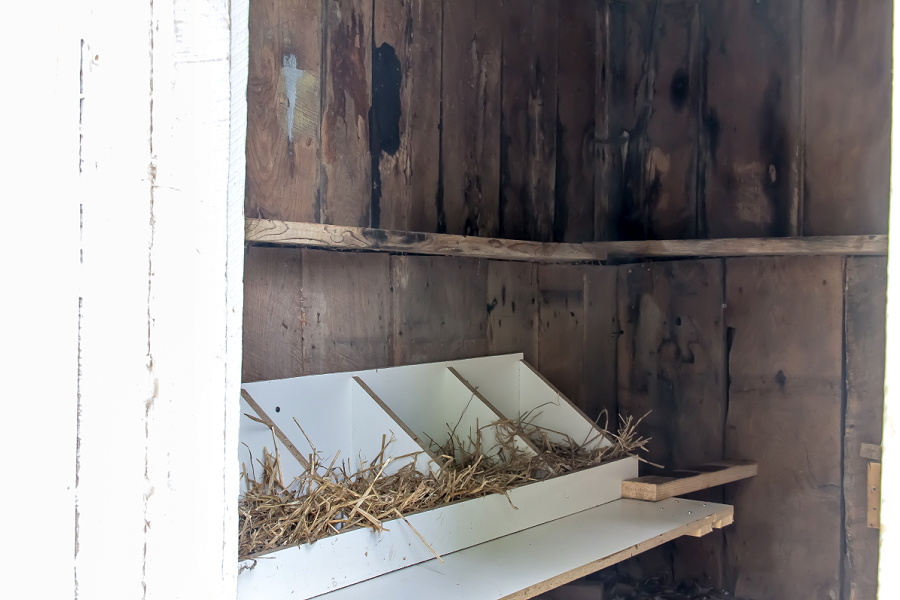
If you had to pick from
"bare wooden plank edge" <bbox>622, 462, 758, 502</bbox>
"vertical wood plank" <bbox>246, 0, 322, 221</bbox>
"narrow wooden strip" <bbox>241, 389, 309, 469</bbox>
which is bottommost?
"bare wooden plank edge" <bbox>622, 462, 758, 502</bbox>

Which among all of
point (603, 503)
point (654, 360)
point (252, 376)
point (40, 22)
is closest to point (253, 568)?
Result: point (252, 376)

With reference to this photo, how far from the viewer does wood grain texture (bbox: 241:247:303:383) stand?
1.84m

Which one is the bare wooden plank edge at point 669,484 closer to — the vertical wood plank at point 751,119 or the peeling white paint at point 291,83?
the vertical wood plank at point 751,119

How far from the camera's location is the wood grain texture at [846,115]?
87.5 inches

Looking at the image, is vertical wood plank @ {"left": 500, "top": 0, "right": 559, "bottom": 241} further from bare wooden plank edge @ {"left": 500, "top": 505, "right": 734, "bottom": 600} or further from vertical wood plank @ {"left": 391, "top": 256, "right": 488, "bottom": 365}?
bare wooden plank edge @ {"left": 500, "top": 505, "right": 734, "bottom": 600}

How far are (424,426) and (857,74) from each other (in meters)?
1.67

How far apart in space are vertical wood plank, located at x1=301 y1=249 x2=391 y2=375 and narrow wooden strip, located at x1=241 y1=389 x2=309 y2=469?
260 millimetres

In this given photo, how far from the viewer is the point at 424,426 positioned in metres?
2.21

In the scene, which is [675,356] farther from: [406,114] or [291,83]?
[291,83]

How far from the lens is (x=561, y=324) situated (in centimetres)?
274

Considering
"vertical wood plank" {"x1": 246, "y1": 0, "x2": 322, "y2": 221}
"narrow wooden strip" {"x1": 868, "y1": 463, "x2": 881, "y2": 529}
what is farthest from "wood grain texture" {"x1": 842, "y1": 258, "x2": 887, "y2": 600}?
"vertical wood plank" {"x1": 246, "y1": 0, "x2": 322, "y2": 221}

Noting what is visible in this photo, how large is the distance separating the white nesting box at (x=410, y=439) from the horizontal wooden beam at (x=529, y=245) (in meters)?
0.39

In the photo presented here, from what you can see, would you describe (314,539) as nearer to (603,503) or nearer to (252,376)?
(252,376)

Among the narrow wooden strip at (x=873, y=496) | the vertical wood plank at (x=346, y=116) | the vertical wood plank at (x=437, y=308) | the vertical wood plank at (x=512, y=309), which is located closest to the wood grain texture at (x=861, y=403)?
the narrow wooden strip at (x=873, y=496)
